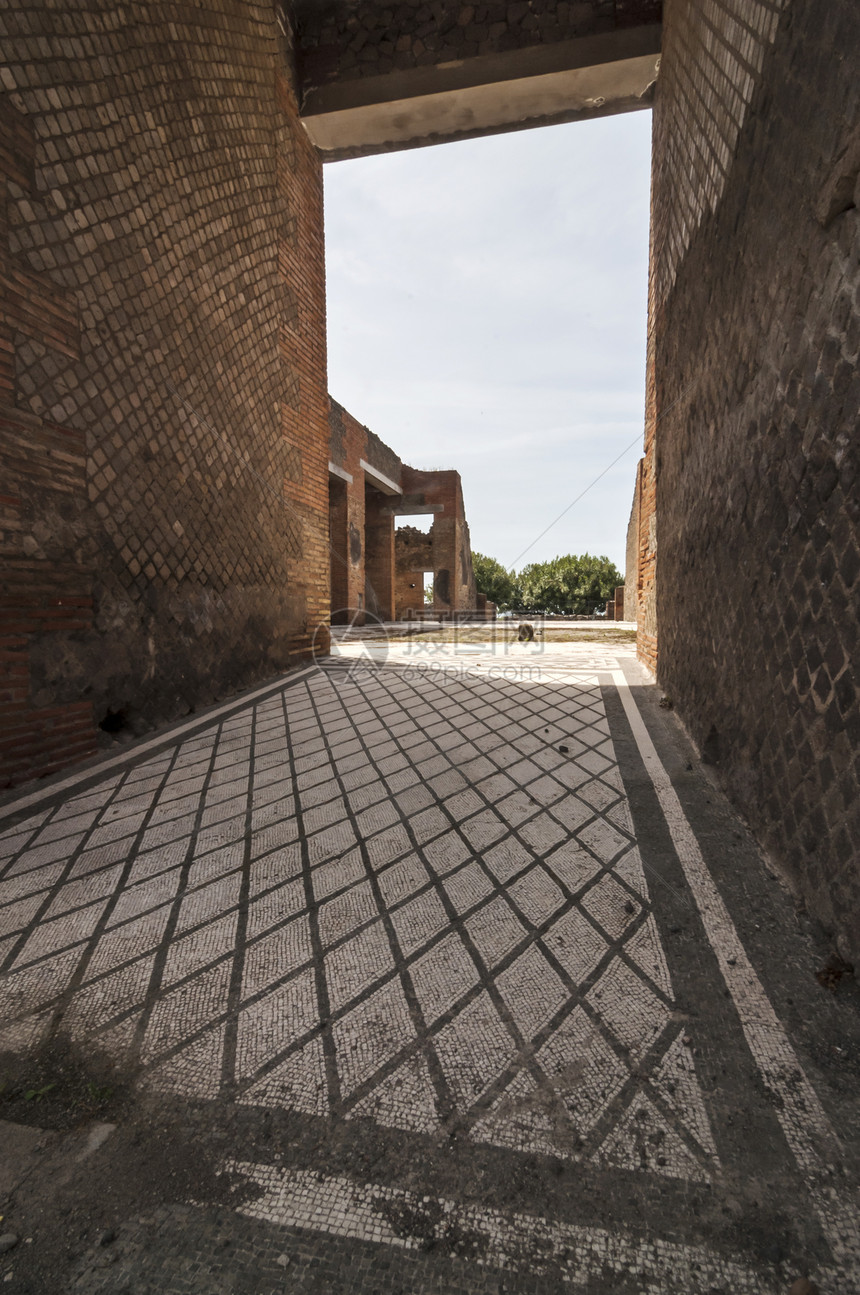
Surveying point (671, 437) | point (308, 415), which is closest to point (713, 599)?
point (671, 437)

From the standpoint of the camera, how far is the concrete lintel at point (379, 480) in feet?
50.4

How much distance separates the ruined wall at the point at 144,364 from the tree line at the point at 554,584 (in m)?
37.8

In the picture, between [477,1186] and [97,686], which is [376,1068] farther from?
[97,686]

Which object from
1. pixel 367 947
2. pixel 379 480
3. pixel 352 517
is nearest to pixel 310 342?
pixel 367 947

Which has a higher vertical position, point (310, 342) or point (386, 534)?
point (310, 342)

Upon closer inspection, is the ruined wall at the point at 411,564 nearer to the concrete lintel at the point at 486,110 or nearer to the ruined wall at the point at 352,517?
the ruined wall at the point at 352,517

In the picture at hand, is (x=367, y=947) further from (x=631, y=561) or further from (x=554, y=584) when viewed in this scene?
(x=554, y=584)

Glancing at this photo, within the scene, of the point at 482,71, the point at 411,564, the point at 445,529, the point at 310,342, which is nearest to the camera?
the point at 482,71

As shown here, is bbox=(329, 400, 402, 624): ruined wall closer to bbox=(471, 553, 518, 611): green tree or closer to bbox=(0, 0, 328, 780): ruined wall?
bbox=(0, 0, 328, 780): ruined wall

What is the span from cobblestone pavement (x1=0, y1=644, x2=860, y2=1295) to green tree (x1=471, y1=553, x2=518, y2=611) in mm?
46613

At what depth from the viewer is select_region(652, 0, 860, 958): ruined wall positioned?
1.79m

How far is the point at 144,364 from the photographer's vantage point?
4.02 metres

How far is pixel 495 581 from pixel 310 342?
44.0 m

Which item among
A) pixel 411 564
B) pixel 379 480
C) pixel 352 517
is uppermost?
pixel 379 480
